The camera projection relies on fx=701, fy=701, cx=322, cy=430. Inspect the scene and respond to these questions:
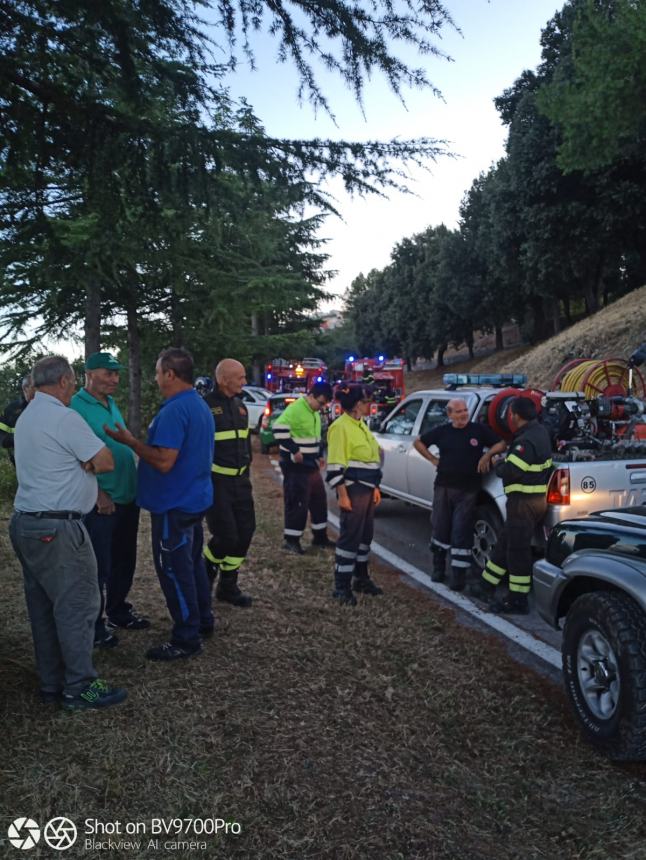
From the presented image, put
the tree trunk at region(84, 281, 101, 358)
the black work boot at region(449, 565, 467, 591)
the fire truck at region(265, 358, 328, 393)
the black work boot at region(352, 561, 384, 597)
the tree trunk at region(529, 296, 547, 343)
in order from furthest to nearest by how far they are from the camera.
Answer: the tree trunk at region(529, 296, 547, 343)
the fire truck at region(265, 358, 328, 393)
the tree trunk at region(84, 281, 101, 358)
the black work boot at region(449, 565, 467, 591)
the black work boot at region(352, 561, 384, 597)

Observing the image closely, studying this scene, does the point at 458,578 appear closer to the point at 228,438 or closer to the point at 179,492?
the point at 228,438

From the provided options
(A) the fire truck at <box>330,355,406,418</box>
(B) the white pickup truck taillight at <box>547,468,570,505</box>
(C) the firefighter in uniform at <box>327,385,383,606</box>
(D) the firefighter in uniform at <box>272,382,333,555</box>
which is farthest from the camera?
(A) the fire truck at <box>330,355,406,418</box>

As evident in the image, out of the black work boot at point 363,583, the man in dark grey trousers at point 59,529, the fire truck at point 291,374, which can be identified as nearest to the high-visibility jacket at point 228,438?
the black work boot at point 363,583

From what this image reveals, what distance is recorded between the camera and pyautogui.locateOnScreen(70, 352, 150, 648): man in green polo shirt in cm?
438

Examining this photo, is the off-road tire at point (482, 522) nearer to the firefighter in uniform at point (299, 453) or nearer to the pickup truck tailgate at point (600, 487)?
the pickup truck tailgate at point (600, 487)

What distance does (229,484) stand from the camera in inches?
209

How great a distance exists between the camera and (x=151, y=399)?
20.9 meters

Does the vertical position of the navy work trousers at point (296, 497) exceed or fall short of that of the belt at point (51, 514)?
it falls short

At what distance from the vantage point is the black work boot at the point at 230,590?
5434mm

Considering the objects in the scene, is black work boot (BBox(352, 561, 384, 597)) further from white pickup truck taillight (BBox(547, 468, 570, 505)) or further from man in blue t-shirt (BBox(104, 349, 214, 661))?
man in blue t-shirt (BBox(104, 349, 214, 661))

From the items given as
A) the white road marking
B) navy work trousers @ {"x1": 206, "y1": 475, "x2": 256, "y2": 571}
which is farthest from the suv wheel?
navy work trousers @ {"x1": 206, "y1": 475, "x2": 256, "y2": 571}

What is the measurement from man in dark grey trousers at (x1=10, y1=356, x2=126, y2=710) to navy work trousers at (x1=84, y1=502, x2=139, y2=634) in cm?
82

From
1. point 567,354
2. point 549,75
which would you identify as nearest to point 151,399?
point 567,354

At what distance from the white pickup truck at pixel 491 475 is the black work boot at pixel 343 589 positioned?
1522mm
